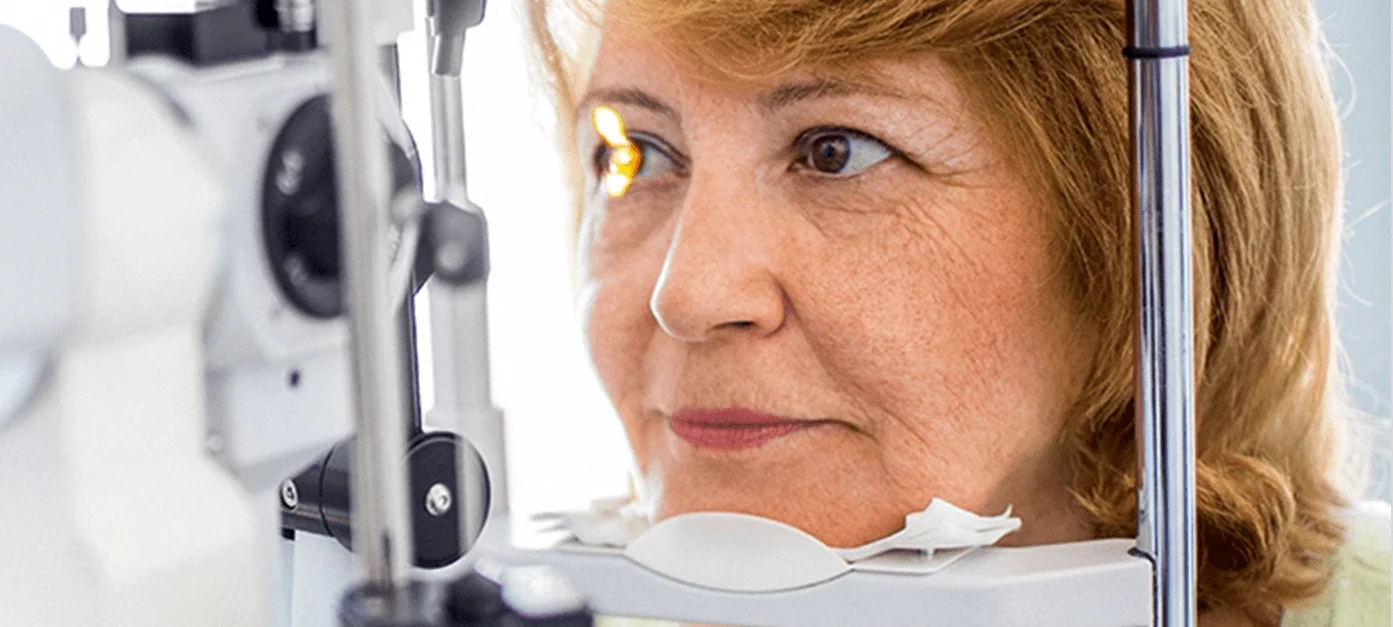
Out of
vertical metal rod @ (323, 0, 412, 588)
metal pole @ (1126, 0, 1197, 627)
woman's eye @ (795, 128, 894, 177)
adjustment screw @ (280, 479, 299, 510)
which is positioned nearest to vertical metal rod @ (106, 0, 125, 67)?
vertical metal rod @ (323, 0, 412, 588)

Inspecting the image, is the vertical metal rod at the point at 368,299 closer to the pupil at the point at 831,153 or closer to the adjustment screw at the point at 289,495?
the adjustment screw at the point at 289,495

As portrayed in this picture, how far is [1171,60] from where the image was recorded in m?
0.91

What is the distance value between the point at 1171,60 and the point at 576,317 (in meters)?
0.60

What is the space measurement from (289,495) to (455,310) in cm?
20

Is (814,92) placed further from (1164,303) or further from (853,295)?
(1164,303)

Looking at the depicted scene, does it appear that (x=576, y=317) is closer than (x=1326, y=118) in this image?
No

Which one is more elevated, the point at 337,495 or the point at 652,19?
the point at 652,19

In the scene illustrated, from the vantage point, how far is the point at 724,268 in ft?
3.93

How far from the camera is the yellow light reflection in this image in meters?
1.28

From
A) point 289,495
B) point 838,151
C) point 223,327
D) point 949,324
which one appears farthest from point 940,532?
point 223,327

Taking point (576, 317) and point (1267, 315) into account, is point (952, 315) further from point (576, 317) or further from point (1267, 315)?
point (576, 317)

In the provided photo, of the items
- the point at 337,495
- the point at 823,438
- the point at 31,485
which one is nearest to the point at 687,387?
the point at 823,438

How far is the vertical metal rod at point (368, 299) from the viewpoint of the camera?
51cm

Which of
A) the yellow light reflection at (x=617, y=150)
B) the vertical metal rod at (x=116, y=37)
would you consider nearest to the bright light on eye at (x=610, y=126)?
the yellow light reflection at (x=617, y=150)
